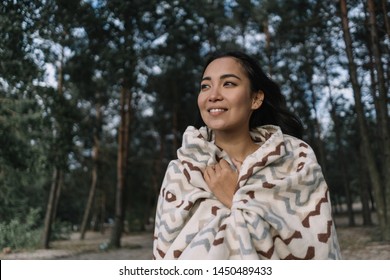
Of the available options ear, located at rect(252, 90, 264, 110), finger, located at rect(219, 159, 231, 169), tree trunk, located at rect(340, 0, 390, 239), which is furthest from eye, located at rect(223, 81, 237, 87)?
tree trunk, located at rect(340, 0, 390, 239)

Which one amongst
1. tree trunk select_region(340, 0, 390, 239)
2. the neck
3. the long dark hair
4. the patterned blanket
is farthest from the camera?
tree trunk select_region(340, 0, 390, 239)

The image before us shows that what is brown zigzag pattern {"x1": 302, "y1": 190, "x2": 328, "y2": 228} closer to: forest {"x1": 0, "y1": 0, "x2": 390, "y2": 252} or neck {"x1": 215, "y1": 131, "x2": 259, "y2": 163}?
neck {"x1": 215, "y1": 131, "x2": 259, "y2": 163}

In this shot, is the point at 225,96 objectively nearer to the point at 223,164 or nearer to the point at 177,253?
the point at 223,164

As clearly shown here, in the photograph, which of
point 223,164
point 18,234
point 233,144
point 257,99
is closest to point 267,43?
point 18,234

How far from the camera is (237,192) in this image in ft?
3.97

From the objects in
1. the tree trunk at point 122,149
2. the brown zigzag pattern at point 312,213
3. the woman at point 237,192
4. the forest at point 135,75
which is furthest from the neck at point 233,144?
the tree trunk at point 122,149

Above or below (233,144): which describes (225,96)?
above

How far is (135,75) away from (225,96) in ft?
35.8

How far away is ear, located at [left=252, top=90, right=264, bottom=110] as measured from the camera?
4.80ft

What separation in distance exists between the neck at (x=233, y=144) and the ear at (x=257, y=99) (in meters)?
0.12

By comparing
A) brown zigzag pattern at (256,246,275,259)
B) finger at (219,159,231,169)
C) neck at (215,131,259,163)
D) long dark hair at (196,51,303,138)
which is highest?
long dark hair at (196,51,303,138)

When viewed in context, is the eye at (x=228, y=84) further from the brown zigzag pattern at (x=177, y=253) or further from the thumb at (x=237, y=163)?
the brown zigzag pattern at (x=177, y=253)

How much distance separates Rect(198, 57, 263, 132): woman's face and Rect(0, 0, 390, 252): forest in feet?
17.2

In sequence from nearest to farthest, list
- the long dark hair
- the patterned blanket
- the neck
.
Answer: the patterned blanket → the neck → the long dark hair
